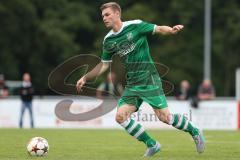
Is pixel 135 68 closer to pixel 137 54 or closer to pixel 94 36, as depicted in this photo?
pixel 137 54

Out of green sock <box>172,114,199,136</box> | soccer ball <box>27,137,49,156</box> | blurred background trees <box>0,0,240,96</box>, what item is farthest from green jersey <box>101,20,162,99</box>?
blurred background trees <box>0,0,240,96</box>

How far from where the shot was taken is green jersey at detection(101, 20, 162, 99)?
477 inches

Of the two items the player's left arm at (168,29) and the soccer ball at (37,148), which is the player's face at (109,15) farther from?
Answer: the soccer ball at (37,148)

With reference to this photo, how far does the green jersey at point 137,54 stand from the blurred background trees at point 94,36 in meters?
38.1

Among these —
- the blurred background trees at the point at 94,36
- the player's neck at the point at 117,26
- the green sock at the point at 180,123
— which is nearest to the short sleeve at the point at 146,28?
the player's neck at the point at 117,26

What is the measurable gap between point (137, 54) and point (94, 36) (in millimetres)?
44515

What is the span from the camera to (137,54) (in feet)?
39.8

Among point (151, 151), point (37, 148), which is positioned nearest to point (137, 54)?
point (151, 151)

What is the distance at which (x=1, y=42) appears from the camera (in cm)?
5144

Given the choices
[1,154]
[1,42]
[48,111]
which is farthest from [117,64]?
[1,154]

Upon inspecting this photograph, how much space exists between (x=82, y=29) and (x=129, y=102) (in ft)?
144

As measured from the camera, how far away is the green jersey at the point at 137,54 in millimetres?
12109

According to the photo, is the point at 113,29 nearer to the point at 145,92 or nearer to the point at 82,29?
the point at 145,92

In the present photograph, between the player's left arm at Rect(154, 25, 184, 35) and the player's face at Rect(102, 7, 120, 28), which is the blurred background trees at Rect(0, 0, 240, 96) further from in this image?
the player's left arm at Rect(154, 25, 184, 35)
